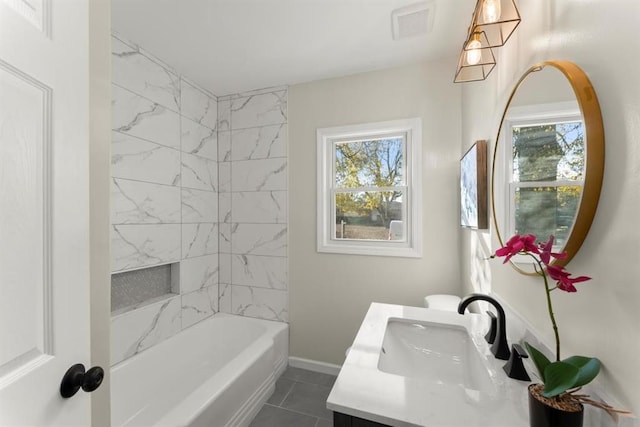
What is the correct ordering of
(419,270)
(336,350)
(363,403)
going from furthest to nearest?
1. (336,350)
2. (419,270)
3. (363,403)

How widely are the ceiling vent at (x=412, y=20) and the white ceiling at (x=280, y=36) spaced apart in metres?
0.03

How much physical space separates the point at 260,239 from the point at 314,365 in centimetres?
125

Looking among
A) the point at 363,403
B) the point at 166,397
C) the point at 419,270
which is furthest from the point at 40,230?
the point at 419,270

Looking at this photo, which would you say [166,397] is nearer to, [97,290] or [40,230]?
[97,290]

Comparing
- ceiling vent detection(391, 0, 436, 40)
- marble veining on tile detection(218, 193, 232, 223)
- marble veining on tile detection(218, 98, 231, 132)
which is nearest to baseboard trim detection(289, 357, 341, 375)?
marble veining on tile detection(218, 193, 232, 223)

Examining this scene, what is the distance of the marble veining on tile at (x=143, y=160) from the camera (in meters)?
1.84

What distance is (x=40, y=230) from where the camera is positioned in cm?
55

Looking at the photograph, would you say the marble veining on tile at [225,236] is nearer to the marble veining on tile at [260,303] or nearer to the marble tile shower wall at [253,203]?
the marble tile shower wall at [253,203]

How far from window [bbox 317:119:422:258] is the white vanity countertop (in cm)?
139

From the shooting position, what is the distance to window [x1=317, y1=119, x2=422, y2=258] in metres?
2.23

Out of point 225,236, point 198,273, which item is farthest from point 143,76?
point 198,273

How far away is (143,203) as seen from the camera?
201 cm

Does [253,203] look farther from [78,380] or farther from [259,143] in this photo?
[78,380]

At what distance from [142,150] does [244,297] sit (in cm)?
157
